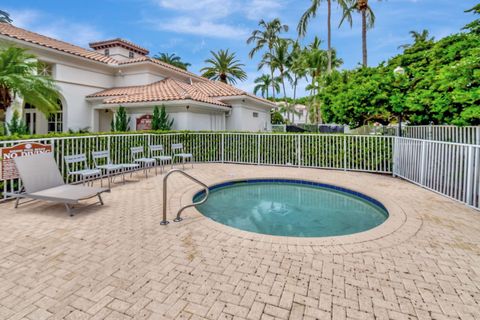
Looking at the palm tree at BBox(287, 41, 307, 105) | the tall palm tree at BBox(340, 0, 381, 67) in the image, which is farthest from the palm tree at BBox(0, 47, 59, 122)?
the palm tree at BBox(287, 41, 307, 105)

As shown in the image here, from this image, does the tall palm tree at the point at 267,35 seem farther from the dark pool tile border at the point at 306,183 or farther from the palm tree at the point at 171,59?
the dark pool tile border at the point at 306,183

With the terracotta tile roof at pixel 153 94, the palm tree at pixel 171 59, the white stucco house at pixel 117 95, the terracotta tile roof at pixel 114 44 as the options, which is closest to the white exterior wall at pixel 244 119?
the white stucco house at pixel 117 95

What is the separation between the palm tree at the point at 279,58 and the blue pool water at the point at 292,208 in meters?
30.3

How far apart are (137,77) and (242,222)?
15.8 meters

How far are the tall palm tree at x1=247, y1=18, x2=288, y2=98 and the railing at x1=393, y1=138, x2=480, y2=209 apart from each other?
3070 cm

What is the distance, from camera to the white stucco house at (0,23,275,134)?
1424 centimetres

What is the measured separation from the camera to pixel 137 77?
1819 centimetres

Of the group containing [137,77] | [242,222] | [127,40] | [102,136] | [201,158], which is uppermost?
[127,40]

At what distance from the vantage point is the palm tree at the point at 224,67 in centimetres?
3391

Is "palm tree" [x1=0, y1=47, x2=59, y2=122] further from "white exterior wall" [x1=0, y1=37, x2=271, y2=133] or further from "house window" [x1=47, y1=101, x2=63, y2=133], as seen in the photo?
"house window" [x1=47, y1=101, x2=63, y2=133]

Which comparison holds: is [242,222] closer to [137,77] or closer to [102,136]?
[102,136]

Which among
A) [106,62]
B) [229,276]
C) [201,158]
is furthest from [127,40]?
[229,276]

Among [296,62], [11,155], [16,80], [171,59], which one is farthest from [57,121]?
[296,62]

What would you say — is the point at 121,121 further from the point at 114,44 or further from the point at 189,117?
the point at 114,44
